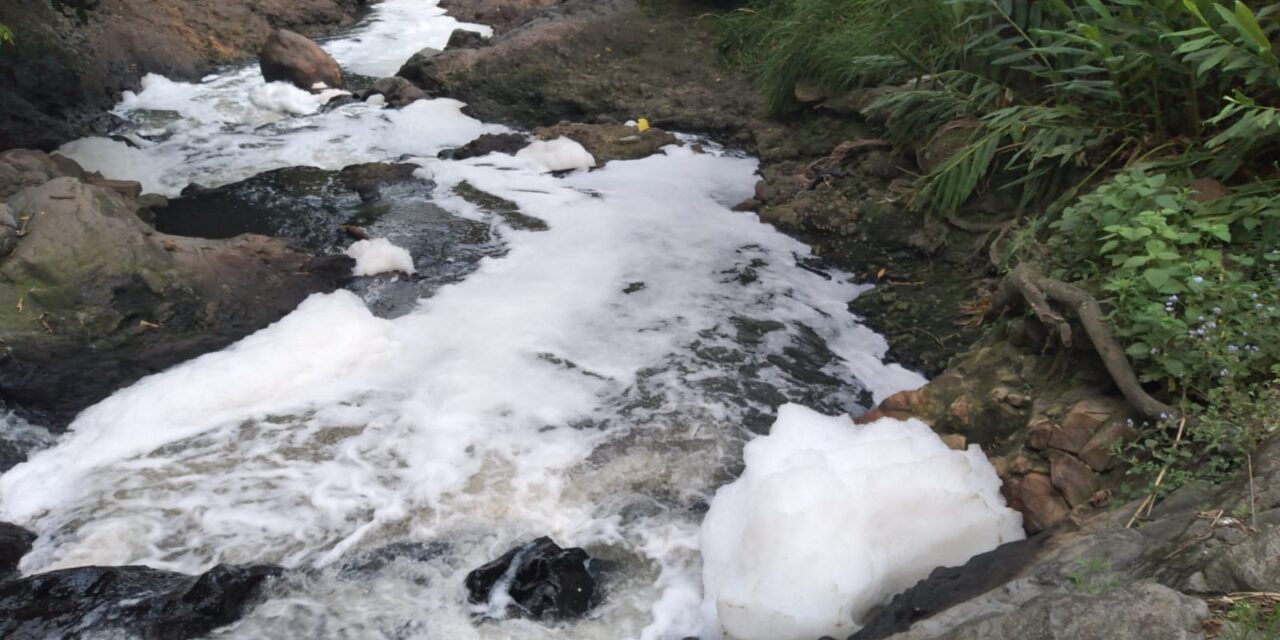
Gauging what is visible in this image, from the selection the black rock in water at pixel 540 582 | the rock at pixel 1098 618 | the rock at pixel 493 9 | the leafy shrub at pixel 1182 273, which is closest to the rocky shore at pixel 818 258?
the rock at pixel 1098 618

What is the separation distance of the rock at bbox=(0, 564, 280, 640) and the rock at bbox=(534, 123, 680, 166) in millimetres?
5308

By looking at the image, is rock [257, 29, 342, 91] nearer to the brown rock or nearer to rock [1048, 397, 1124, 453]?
the brown rock

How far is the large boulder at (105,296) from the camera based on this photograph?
4.48 meters

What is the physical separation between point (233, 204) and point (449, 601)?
16.3 ft

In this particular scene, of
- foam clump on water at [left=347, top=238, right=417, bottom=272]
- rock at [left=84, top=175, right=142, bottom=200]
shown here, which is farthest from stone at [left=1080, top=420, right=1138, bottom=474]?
rock at [left=84, top=175, right=142, bottom=200]

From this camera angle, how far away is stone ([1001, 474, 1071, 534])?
3.04 metres

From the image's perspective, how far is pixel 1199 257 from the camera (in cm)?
324

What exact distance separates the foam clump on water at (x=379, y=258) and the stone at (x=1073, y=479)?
4.00 metres

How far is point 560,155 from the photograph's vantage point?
25.2ft

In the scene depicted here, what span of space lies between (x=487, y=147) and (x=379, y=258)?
2.56 meters

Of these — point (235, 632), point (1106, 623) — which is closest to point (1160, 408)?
point (1106, 623)

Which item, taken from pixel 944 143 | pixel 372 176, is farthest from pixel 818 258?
pixel 372 176

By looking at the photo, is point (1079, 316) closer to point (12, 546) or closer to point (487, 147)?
point (12, 546)

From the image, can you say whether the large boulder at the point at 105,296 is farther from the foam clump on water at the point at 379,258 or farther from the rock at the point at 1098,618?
the rock at the point at 1098,618
